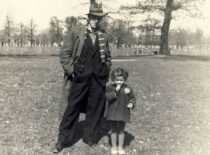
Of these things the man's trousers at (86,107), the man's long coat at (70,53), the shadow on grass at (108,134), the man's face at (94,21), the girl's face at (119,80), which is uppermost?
the man's face at (94,21)

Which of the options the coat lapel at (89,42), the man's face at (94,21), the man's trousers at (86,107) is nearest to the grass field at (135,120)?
the man's trousers at (86,107)

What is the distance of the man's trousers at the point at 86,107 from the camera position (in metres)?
6.67

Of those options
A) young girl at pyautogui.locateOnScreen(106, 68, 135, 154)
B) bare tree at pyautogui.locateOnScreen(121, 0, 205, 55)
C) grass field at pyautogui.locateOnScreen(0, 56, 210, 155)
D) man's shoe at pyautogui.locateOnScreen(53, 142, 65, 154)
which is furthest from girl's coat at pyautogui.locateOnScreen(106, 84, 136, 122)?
bare tree at pyautogui.locateOnScreen(121, 0, 205, 55)

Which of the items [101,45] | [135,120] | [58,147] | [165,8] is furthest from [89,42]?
[165,8]

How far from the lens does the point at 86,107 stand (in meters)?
6.90

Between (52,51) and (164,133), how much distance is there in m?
46.0

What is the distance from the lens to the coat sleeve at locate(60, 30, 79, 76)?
6502 millimetres

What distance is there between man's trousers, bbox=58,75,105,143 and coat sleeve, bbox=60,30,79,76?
276 millimetres

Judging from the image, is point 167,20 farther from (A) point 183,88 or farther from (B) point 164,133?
(B) point 164,133

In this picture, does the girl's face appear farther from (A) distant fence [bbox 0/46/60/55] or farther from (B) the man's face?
(A) distant fence [bbox 0/46/60/55]

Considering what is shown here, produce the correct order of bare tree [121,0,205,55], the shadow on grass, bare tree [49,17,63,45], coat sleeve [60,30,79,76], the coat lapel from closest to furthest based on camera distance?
coat sleeve [60,30,79,76] < the coat lapel < the shadow on grass < bare tree [121,0,205,55] < bare tree [49,17,63,45]

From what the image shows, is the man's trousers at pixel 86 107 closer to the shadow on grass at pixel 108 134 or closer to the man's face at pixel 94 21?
the shadow on grass at pixel 108 134

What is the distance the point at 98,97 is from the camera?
6820 millimetres

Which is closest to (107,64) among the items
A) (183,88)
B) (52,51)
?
(183,88)
